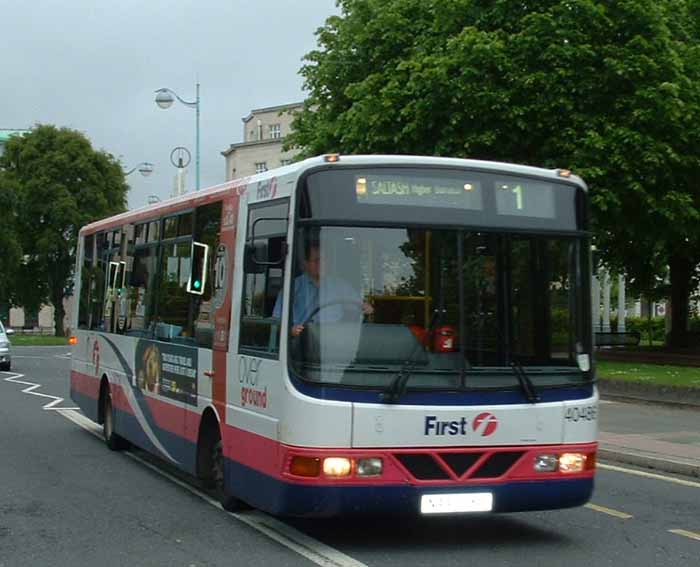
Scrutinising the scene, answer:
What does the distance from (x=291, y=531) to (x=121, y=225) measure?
644 cm

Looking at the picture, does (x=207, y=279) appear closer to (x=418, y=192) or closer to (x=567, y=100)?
(x=418, y=192)

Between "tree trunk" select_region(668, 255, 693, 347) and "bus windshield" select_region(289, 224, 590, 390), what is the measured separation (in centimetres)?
2740

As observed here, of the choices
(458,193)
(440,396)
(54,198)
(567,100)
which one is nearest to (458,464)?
(440,396)

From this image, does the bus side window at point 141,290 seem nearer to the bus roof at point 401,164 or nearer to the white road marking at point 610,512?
the bus roof at point 401,164

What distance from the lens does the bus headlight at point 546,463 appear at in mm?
8570

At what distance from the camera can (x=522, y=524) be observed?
978cm

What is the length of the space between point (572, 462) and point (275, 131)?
8348 cm

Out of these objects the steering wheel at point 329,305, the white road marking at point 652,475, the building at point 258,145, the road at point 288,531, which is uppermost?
the building at point 258,145

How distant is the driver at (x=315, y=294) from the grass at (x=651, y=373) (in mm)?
14523

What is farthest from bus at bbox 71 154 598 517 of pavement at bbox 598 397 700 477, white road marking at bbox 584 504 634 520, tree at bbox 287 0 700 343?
tree at bbox 287 0 700 343

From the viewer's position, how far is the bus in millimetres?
8180

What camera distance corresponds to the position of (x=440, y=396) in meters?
8.31

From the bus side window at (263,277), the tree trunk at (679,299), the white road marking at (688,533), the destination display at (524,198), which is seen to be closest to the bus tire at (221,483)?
the bus side window at (263,277)

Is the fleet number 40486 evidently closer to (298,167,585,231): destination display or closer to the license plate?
the license plate
